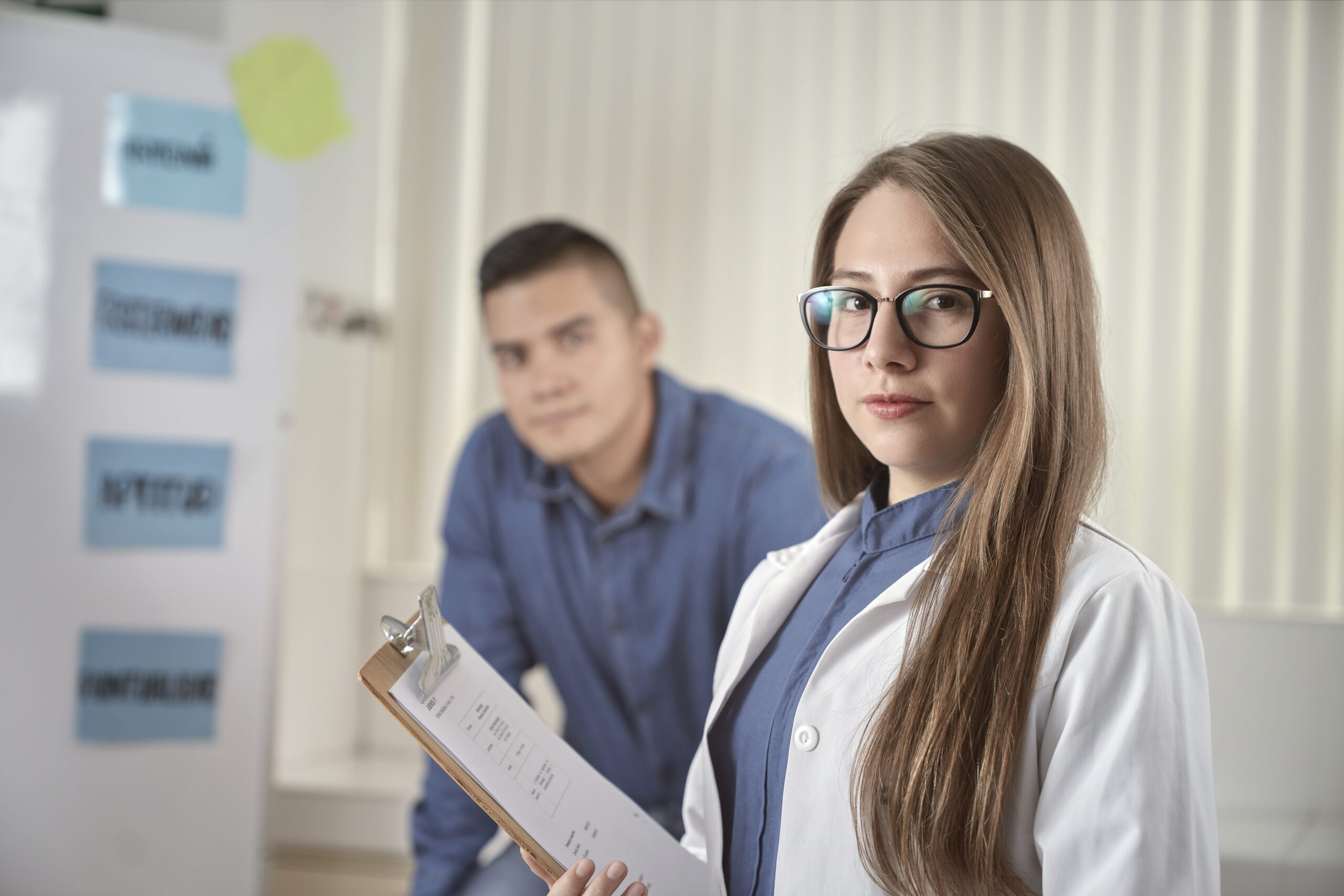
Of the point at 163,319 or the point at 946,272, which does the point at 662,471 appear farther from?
the point at 163,319

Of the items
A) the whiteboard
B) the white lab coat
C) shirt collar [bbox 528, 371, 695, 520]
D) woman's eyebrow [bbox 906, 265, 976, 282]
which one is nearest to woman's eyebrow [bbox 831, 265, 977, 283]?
woman's eyebrow [bbox 906, 265, 976, 282]

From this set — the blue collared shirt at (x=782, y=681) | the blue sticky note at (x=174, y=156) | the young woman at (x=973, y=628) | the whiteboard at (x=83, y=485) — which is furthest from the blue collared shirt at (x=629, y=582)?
the blue sticky note at (x=174, y=156)

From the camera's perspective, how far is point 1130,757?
74cm

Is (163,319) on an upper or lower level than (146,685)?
upper

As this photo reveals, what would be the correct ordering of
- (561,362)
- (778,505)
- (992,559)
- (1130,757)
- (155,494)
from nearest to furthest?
(1130,757)
(992,559)
(778,505)
(561,362)
(155,494)

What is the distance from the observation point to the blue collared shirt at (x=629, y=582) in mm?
1782

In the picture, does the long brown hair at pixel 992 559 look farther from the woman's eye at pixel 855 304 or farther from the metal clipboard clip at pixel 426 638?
the metal clipboard clip at pixel 426 638

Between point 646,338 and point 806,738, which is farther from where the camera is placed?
point 646,338

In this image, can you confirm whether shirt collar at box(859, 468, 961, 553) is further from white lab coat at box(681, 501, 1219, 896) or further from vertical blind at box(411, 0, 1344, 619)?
vertical blind at box(411, 0, 1344, 619)

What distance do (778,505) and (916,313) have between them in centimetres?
87

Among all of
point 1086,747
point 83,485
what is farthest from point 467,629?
point 1086,747

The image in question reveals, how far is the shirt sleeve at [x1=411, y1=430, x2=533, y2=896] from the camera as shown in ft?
5.72

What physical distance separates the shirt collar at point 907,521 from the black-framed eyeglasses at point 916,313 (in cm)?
15

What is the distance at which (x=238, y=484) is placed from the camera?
213 cm
